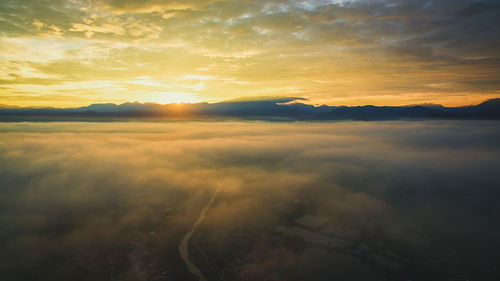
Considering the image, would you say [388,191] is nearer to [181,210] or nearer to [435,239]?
[435,239]

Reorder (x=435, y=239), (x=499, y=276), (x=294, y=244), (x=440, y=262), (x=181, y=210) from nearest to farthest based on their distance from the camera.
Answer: (x=499, y=276) → (x=440, y=262) → (x=294, y=244) → (x=435, y=239) → (x=181, y=210)

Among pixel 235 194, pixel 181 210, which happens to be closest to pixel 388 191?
pixel 235 194

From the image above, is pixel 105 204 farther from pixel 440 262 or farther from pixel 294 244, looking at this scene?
pixel 440 262

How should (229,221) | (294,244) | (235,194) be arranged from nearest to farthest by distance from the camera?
(294,244) → (229,221) → (235,194)

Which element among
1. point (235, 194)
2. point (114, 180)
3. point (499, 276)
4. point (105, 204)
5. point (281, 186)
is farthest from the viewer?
point (114, 180)

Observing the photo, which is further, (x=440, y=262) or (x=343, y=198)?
(x=343, y=198)

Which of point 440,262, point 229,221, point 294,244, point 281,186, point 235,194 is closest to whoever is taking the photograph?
point 440,262

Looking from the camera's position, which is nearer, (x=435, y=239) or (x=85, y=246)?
(x=85, y=246)

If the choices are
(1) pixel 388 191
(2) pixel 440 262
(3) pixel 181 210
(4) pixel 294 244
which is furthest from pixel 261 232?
(1) pixel 388 191
